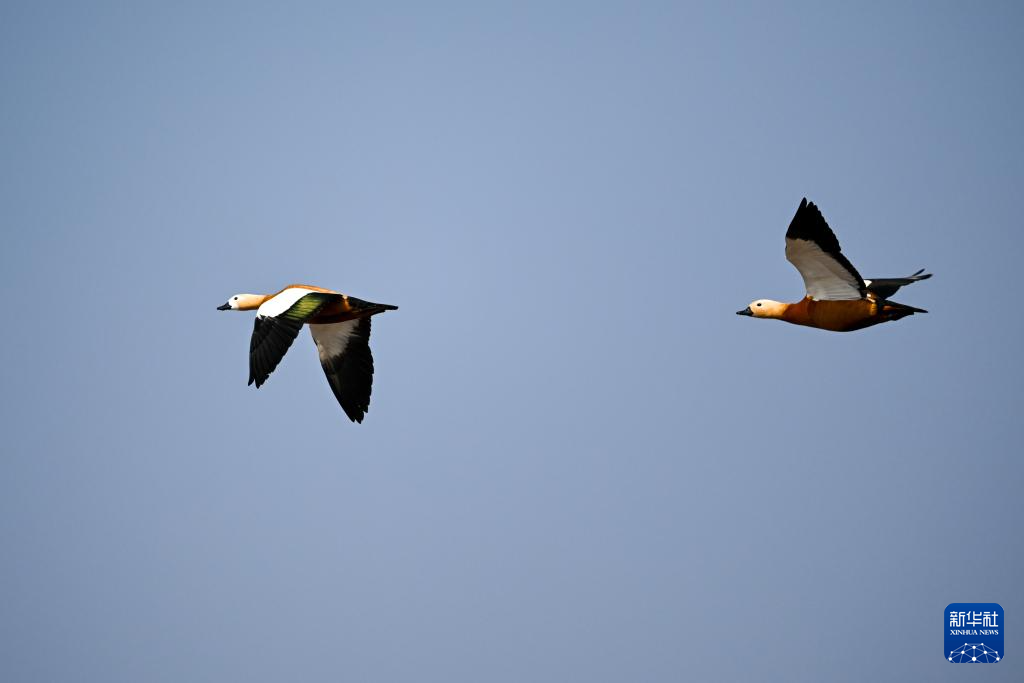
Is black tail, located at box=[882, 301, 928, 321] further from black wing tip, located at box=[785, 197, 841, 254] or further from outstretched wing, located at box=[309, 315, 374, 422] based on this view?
outstretched wing, located at box=[309, 315, 374, 422]

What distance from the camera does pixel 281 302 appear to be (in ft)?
88.9

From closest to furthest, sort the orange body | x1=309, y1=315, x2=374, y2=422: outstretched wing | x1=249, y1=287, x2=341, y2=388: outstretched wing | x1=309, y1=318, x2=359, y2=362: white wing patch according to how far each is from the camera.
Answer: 1. x1=249, y1=287, x2=341, y2=388: outstretched wing
2. the orange body
3. x1=309, y1=315, x2=374, y2=422: outstretched wing
4. x1=309, y1=318, x2=359, y2=362: white wing patch

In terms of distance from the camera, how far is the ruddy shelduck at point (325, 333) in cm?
2501

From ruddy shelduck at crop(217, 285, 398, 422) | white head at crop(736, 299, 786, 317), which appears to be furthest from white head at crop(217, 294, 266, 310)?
white head at crop(736, 299, 786, 317)

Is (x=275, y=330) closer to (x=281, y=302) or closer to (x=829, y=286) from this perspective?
(x=281, y=302)

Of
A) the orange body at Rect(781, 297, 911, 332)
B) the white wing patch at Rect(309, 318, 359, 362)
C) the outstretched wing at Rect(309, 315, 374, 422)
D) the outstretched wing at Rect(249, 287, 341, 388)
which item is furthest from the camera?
the white wing patch at Rect(309, 318, 359, 362)

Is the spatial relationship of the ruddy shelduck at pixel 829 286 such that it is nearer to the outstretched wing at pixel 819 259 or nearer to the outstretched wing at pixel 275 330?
the outstretched wing at pixel 819 259

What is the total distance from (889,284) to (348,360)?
1218 centimetres

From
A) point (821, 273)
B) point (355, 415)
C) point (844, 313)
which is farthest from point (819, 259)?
point (355, 415)

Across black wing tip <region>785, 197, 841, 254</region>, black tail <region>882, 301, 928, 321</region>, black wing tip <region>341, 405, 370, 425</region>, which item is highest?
black wing tip <region>785, 197, 841, 254</region>

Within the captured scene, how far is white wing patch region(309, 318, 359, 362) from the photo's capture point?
30.6 metres

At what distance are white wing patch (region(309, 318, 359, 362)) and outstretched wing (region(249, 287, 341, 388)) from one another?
3263 mm

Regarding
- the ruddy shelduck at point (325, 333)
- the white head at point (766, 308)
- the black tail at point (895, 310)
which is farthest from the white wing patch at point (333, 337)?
the black tail at point (895, 310)

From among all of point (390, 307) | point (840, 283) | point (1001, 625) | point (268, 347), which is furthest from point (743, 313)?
point (1001, 625)
